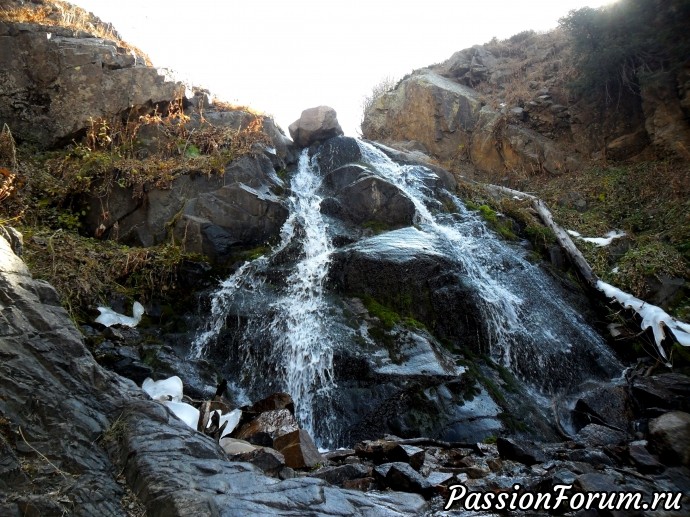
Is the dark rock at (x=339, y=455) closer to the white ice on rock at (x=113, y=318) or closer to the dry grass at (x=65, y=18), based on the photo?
the white ice on rock at (x=113, y=318)

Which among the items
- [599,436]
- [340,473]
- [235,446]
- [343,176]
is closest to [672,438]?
[599,436]

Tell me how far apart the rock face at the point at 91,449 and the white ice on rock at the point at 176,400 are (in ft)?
3.81

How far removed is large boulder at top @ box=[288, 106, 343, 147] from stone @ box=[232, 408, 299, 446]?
1010 centimetres

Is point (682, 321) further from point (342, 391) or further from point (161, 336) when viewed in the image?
point (161, 336)

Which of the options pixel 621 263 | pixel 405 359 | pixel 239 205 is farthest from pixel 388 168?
pixel 405 359

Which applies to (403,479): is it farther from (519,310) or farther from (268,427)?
(519,310)

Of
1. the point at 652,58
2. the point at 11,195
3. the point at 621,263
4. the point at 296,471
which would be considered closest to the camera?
the point at 296,471

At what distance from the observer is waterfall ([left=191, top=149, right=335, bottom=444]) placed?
256 inches

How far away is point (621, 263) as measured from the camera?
9.25 metres

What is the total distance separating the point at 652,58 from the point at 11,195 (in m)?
15.3

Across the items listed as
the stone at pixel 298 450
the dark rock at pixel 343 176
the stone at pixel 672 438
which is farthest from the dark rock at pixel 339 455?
the dark rock at pixel 343 176

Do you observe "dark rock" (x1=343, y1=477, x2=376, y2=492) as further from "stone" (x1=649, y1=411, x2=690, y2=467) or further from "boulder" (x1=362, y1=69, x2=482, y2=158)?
"boulder" (x1=362, y1=69, x2=482, y2=158)

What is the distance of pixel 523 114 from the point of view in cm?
1612

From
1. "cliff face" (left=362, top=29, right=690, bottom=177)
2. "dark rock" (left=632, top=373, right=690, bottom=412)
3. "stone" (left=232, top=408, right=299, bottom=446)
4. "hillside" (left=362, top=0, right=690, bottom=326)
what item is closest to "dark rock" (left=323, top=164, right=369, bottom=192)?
"hillside" (left=362, top=0, right=690, bottom=326)
